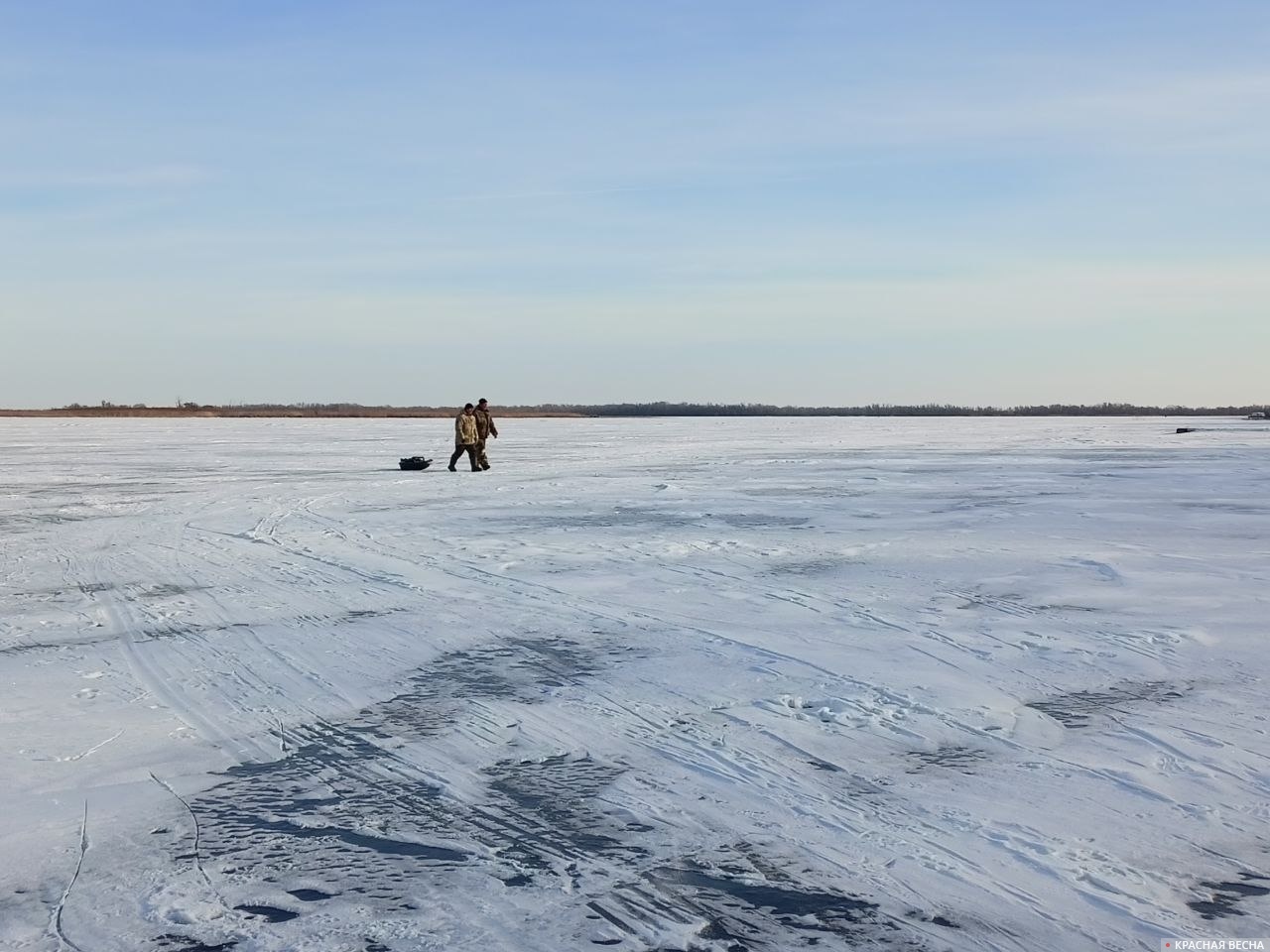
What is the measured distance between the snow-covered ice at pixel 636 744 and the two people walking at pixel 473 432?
9.56m

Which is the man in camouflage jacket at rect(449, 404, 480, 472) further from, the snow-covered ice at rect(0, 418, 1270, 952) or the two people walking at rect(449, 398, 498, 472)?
the snow-covered ice at rect(0, 418, 1270, 952)

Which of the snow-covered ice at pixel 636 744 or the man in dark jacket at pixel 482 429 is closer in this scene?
the snow-covered ice at pixel 636 744

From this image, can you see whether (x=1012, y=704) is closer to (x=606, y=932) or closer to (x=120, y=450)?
(x=606, y=932)

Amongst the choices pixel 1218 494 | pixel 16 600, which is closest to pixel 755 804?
pixel 16 600

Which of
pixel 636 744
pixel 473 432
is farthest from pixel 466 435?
pixel 636 744

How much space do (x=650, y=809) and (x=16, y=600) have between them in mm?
5379

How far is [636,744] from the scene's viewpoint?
13.8 feet

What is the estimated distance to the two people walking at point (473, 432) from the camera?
19.3 metres

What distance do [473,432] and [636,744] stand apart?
15.7 metres

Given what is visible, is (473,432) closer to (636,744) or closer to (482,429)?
(482,429)

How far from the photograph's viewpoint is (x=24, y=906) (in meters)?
2.88

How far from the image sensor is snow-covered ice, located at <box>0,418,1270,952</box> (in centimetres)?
287

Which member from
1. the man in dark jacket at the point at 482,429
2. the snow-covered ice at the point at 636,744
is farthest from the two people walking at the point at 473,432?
the snow-covered ice at the point at 636,744

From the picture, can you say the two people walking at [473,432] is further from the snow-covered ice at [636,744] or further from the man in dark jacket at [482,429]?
the snow-covered ice at [636,744]
